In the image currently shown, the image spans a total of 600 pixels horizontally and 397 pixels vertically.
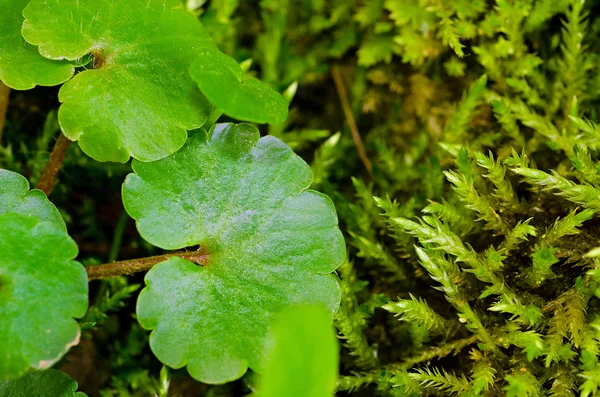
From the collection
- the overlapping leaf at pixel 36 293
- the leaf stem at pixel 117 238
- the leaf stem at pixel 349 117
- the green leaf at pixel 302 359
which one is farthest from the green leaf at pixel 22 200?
the leaf stem at pixel 349 117

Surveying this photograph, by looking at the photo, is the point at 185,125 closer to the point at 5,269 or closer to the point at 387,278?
the point at 5,269

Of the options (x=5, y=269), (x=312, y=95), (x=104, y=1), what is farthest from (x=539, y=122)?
(x=5, y=269)

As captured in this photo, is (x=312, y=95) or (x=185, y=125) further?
(x=312, y=95)

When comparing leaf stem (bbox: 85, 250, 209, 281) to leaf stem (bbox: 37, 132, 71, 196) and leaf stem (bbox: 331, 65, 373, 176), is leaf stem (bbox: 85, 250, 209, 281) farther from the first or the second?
leaf stem (bbox: 331, 65, 373, 176)

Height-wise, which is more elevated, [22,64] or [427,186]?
[22,64]

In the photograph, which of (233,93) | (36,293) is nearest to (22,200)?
(36,293)

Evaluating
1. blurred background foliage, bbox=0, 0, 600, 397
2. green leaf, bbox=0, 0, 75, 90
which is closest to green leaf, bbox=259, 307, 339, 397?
blurred background foliage, bbox=0, 0, 600, 397

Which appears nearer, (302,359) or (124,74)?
(302,359)

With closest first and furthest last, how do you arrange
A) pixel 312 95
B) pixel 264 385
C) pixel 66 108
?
pixel 264 385 < pixel 66 108 < pixel 312 95

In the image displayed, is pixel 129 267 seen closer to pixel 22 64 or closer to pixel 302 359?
pixel 22 64
